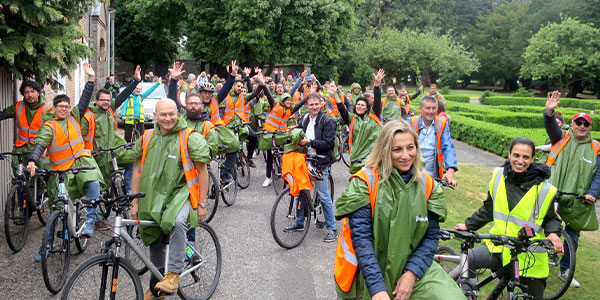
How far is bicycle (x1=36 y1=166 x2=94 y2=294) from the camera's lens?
5.52 metres

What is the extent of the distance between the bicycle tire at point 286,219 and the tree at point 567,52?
47.3m

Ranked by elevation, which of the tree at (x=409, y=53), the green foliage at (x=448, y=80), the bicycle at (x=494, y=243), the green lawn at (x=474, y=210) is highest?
the tree at (x=409, y=53)

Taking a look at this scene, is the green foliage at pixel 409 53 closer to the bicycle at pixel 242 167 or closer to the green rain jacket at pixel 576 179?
the bicycle at pixel 242 167

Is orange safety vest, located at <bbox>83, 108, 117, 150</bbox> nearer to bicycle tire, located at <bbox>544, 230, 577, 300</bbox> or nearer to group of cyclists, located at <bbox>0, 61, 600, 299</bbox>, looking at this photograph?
group of cyclists, located at <bbox>0, 61, 600, 299</bbox>

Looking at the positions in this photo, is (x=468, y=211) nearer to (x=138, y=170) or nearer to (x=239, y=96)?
(x=239, y=96)

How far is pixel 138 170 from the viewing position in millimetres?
4988

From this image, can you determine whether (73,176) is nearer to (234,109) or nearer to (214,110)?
(214,110)

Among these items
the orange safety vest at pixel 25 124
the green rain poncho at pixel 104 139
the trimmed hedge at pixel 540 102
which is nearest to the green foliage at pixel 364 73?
the trimmed hedge at pixel 540 102

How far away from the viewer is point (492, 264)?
4.73 m

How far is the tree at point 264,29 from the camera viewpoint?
99.6ft

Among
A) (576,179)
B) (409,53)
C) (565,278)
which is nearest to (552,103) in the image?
(576,179)

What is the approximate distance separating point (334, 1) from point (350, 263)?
105 feet

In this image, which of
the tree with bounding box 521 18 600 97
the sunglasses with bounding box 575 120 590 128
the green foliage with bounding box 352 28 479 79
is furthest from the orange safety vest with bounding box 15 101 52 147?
the tree with bounding box 521 18 600 97

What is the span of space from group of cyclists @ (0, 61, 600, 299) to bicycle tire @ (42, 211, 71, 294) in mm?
313
